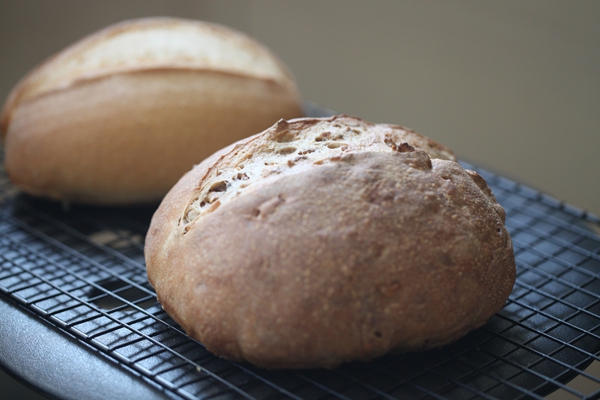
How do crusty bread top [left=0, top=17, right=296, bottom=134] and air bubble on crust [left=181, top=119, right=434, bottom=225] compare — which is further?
crusty bread top [left=0, top=17, right=296, bottom=134]

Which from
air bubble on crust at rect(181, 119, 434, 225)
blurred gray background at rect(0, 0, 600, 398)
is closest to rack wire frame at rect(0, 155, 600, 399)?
air bubble on crust at rect(181, 119, 434, 225)

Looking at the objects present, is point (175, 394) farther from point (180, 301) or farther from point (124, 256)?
point (124, 256)

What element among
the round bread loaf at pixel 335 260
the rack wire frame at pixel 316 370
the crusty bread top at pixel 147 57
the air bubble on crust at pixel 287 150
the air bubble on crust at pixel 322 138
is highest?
the crusty bread top at pixel 147 57

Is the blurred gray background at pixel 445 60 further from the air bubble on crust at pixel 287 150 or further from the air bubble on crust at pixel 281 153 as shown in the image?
the air bubble on crust at pixel 287 150

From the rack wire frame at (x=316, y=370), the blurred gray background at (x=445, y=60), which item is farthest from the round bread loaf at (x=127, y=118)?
the blurred gray background at (x=445, y=60)

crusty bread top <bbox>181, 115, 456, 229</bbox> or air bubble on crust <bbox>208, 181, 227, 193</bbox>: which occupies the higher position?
crusty bread top <bbox>181, 115, 456, 229</bbox>

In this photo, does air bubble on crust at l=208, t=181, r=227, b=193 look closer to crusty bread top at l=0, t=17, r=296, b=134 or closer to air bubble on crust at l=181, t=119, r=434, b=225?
air bubble on crust at l=181, t=119, r=434, b=225

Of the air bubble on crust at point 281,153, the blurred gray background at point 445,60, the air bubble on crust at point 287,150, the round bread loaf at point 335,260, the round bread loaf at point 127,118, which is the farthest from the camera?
the blurred gray background at point 445,60

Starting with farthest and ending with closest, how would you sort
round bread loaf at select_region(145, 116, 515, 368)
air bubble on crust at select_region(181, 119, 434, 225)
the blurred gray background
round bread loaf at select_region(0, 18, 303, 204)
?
the blurred gray background
round bread loaf at select_region(0, 18, 303, 204)
air bubble on crust at select_region(181, 119, 434, 225)
round bread loaf at select_region(145, 116, 515, 368)
